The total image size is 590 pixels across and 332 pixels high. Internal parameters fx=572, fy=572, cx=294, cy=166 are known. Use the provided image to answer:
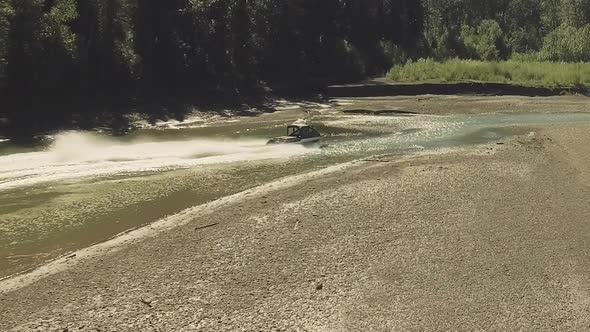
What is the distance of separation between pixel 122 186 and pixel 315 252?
11.3 meters

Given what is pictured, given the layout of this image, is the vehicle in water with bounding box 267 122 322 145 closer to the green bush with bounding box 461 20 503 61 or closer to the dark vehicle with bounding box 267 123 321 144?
the dark vehicle with bounding box 267 123 321 144

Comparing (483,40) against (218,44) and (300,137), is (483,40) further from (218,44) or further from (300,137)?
(300,137)

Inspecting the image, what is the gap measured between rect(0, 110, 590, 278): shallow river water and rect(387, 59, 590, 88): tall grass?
70.0ft

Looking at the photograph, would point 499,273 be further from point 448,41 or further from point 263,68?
point 448,41

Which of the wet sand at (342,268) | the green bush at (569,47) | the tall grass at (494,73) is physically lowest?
the wet sand at (342,268)

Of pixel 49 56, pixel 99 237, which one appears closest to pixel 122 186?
pixel 99 237

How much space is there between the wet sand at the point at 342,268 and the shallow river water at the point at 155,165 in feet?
7.26

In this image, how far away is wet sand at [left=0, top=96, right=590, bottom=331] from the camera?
42.3ft

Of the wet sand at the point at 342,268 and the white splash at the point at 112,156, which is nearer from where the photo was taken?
the wet sand at the point at 342,268

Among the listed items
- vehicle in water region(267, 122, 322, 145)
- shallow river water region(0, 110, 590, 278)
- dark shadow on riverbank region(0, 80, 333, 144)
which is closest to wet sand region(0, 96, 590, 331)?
shallow river water region(0, 110, 590, 278)

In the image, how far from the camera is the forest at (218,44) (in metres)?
41.9

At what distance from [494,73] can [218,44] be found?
34.2m

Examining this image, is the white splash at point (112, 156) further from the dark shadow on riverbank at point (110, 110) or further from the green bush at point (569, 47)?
the green bush at point (569, 47)

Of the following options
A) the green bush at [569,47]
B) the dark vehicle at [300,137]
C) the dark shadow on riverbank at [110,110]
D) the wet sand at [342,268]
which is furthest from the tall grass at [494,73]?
the wet sand at [342,268]
